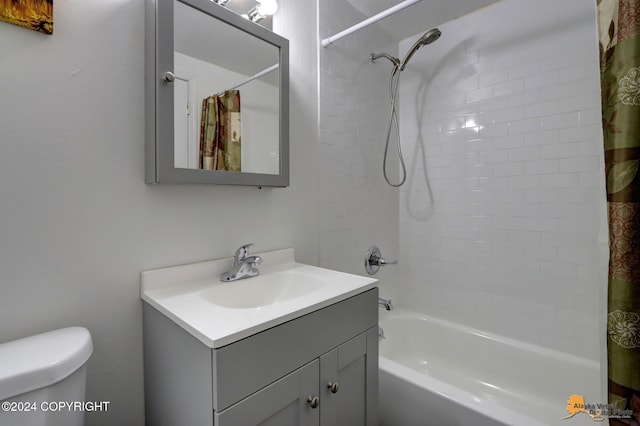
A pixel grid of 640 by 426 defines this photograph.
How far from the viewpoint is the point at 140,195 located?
98 centimetres

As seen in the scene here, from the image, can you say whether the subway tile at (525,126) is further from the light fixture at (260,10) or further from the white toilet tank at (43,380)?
the white toilet tank at (43,380)

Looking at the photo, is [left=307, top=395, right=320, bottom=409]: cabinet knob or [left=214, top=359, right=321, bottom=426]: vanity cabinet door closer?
[left=214, top=359, right=321, bottom=426]: vanity cabinet door

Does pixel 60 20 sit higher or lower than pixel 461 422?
higher

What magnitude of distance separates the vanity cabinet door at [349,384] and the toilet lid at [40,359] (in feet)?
2.05

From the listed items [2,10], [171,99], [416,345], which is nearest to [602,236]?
[171,99]

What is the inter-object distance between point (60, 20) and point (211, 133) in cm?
49

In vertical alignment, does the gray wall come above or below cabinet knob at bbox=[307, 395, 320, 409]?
above

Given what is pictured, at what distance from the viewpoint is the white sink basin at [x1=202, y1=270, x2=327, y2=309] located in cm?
104

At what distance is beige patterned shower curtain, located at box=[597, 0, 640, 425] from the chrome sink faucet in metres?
1.06

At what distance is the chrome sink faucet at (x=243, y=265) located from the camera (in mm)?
1128

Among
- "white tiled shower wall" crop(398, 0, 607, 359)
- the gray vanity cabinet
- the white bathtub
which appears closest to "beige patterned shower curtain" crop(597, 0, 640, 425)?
the white bathtub

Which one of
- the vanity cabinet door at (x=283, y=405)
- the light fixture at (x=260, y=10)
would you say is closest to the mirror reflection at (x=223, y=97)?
the light fixture at (x=260, y=10)

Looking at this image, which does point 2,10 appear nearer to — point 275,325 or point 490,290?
point 275,325

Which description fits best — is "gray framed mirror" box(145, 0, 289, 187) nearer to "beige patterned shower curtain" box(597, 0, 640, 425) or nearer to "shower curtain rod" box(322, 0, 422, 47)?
"shower curtain rod" box(322, 0, 422, 47)
